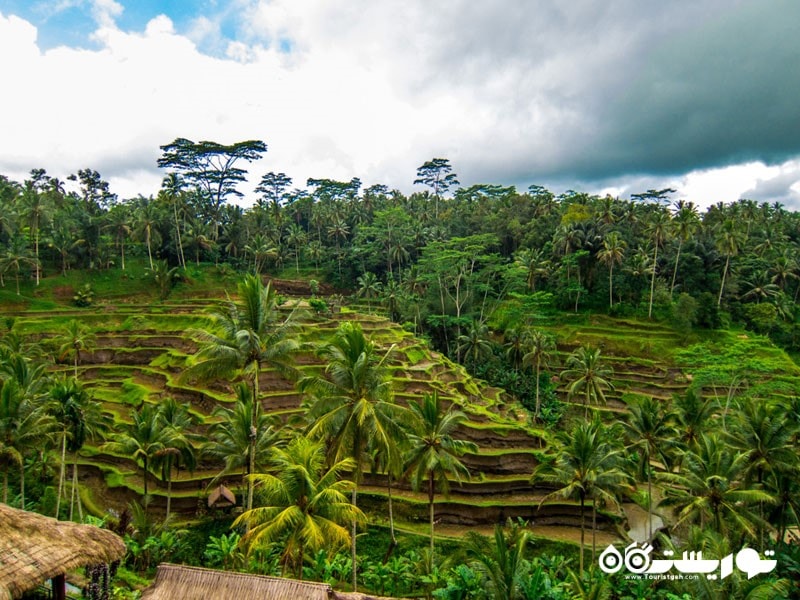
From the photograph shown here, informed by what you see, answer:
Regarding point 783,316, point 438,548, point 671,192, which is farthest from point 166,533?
point 671,192

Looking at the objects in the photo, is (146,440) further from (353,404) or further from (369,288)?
(369,288)

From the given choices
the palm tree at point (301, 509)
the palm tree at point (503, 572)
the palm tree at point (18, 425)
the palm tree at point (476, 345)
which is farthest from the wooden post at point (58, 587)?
the palm tree at point (476, 345)

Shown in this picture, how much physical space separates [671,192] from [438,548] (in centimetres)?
8527

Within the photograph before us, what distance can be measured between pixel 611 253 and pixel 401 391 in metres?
34.4

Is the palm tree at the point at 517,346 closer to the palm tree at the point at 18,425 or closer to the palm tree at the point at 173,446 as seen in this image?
the palm tree at the point at 173,446

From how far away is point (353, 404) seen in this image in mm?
16469

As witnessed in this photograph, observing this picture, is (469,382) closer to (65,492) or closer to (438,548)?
(438,548)

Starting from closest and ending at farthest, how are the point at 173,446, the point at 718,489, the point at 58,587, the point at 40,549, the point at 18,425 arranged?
the point at 40,549 → the point at 58,587 → the point at 18,425 → the point at 718,489 → the point at 173,446

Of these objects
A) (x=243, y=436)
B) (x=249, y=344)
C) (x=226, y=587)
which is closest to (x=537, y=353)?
(x=243, y=436)

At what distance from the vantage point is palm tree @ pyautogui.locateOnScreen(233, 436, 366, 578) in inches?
476

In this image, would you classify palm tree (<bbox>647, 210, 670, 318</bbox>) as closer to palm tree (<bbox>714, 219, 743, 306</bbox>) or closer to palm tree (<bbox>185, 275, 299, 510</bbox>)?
palm tree (<bbox>714, 219, 743, 306</bbox>)

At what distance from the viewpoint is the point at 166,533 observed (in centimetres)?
2045

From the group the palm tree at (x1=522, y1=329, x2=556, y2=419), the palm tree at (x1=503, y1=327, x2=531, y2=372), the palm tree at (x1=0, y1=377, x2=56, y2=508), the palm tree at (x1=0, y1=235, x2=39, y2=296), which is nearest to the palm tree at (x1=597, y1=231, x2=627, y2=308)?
the palm tree at (x1=503, y1=327, x2=531, y2=372)

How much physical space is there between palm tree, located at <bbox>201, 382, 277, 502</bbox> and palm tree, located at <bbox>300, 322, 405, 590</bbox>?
3057 mm
